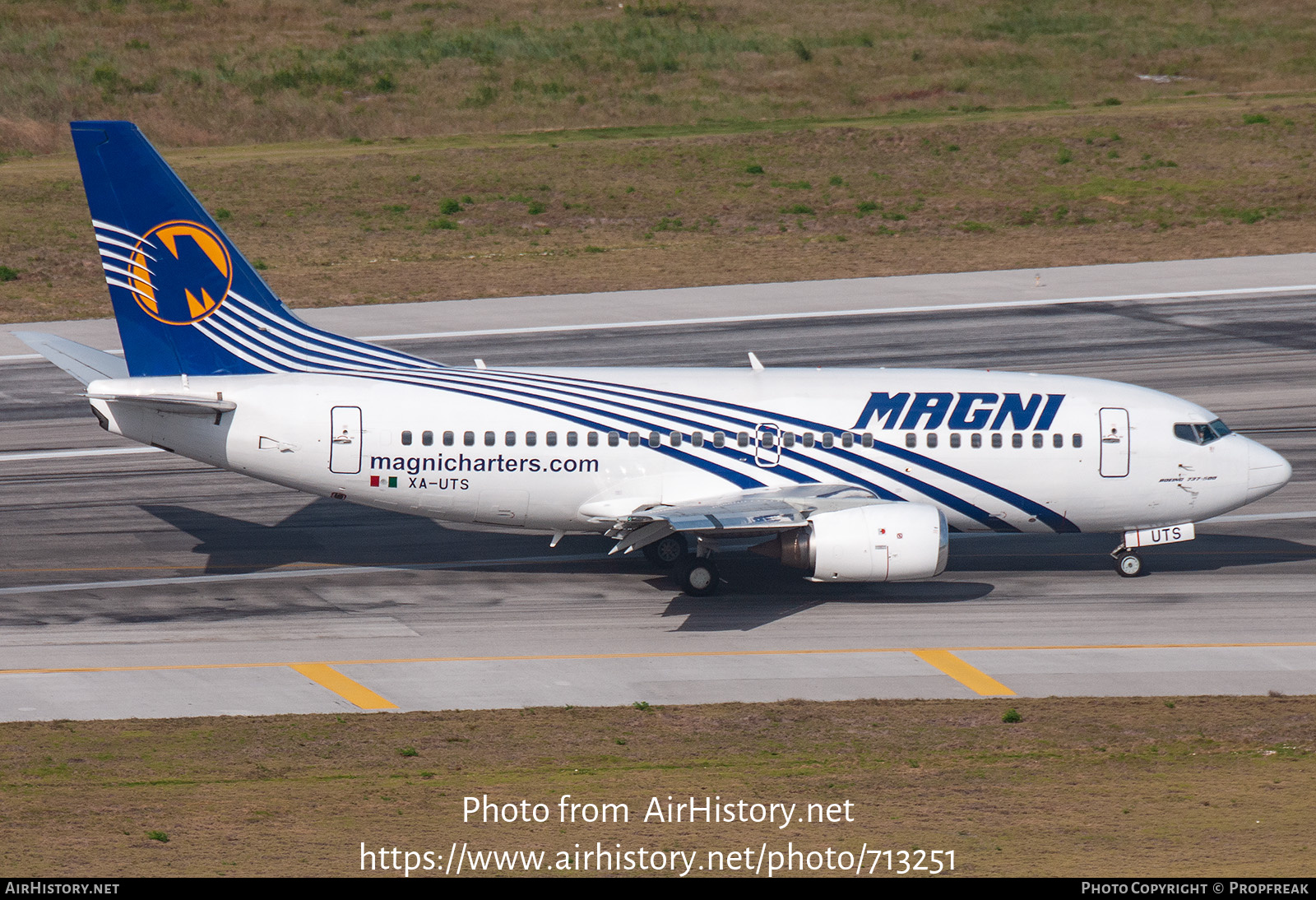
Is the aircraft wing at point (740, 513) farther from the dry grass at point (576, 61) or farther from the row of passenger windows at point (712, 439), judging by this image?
the dry grass at point (576, 61)

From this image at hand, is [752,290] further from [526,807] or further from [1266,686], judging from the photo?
[526,807]

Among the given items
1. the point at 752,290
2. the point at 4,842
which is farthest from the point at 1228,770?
the point at 752,290

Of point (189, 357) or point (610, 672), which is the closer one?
point (610, 672)

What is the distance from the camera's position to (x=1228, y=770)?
935 inches

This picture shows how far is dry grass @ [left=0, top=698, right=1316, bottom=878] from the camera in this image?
20062 millimetres

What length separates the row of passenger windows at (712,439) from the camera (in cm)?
3278

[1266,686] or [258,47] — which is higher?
[258,47]

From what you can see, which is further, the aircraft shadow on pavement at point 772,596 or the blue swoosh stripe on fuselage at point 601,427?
the blue swoosh stripe on fuselage at point 601,427

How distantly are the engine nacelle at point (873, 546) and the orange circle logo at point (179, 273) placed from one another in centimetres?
1328

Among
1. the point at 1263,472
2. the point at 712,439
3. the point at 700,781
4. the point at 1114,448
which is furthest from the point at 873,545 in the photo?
the point at 1263,472

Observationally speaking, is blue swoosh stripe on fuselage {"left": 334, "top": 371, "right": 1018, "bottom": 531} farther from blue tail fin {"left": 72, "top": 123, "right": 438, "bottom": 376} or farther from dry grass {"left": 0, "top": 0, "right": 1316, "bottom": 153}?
dry grass {"left": 0, "top": 0, "right": 1316, "bottom": 153}

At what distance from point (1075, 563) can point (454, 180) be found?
49007 mm

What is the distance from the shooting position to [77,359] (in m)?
34.2

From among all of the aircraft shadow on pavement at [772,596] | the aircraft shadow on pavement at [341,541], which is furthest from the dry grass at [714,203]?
the aircraft shadow on pavement at [772,596]
